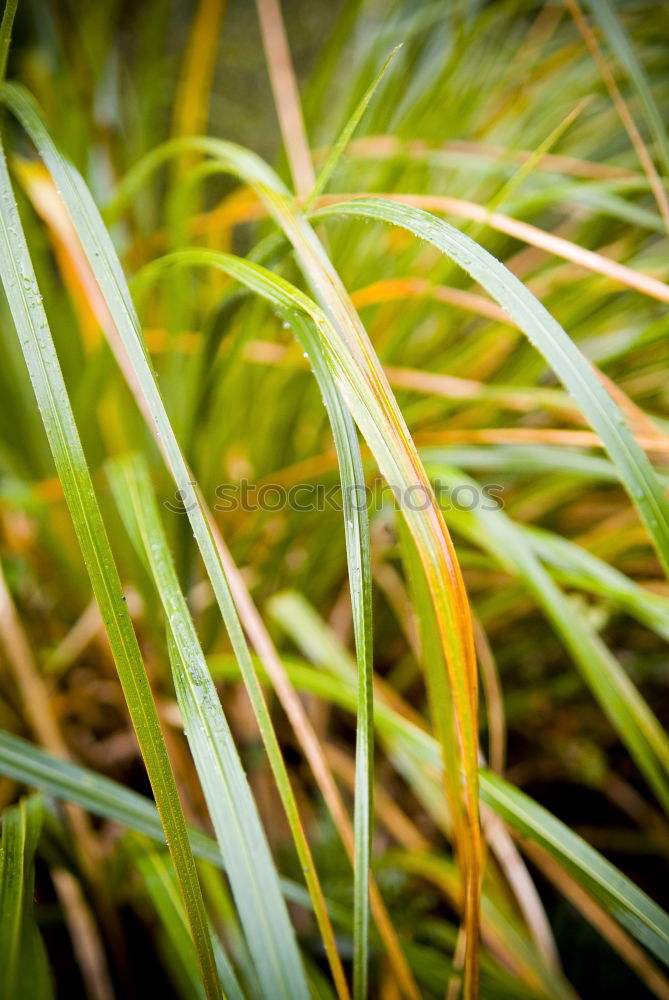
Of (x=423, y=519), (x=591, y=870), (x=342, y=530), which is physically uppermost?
(x=342, y=530)

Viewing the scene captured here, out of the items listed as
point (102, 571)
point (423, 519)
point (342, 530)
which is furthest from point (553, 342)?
point (342, 530)

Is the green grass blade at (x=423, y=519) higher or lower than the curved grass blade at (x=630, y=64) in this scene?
lower

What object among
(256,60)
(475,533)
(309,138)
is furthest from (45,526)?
(256,60)

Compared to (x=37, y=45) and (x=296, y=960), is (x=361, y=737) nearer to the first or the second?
(x=296, y=960)

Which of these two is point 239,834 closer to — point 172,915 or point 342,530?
point 172,915

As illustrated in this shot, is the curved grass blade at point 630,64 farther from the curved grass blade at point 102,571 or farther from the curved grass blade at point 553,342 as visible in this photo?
the curved grass blade at point 102,571

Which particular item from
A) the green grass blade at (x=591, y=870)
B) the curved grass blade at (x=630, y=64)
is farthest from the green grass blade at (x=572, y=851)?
the curved grass blade at (x=630, y=64)
